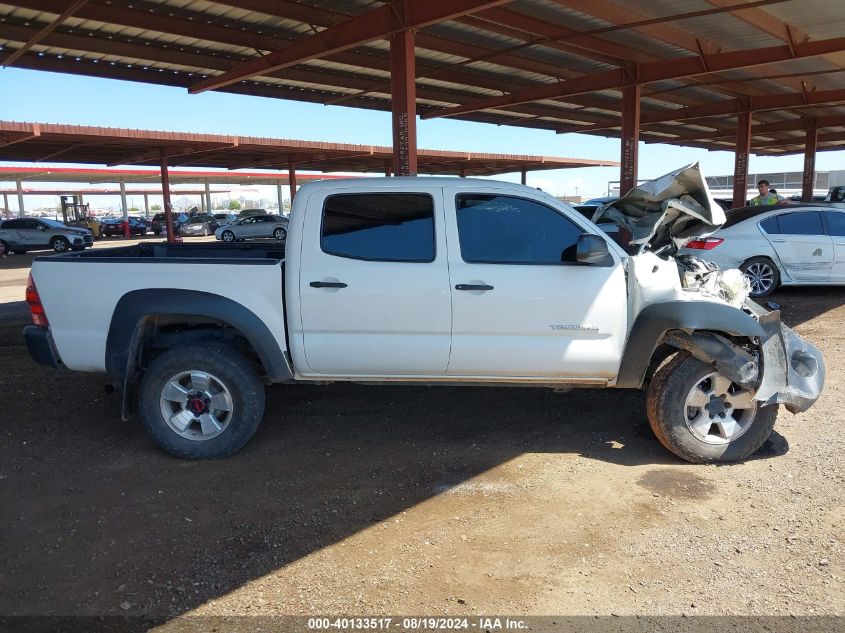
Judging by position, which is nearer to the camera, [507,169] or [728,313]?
[728,313]

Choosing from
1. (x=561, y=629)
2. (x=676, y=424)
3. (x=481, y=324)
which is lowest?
(x=561, y=629)

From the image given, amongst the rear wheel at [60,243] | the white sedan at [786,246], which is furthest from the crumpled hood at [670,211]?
the rear wheel at [60,243]

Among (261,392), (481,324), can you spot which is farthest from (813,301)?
(261,392)

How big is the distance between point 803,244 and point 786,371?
7024mm

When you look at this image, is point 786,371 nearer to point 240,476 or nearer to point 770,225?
point 240,476

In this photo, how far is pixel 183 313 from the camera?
14.3 feet

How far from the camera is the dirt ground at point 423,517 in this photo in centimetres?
301

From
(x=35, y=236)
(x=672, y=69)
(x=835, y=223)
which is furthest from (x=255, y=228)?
(x=835, y=223)

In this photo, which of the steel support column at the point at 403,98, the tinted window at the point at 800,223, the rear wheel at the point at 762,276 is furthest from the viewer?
the rear wheel at the point at 762,276

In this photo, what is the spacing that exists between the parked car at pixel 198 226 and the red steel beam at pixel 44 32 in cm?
3159

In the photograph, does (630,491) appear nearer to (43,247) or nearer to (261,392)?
(261,392)

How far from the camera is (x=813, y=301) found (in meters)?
10.3

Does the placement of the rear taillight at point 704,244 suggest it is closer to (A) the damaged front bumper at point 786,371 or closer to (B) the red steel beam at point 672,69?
(B) the red steel beam at point 672,69

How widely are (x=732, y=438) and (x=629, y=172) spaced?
12.7m
